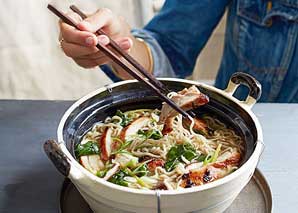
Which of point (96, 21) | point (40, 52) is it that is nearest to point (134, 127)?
point (96, 21)

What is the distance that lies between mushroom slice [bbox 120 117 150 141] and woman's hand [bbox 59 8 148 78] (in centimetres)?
16

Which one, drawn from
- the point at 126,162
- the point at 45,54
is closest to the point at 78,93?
the point at 45,54

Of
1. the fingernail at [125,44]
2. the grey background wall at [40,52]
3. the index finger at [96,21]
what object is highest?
the index finger at [96,21]

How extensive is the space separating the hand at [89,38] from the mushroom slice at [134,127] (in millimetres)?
162

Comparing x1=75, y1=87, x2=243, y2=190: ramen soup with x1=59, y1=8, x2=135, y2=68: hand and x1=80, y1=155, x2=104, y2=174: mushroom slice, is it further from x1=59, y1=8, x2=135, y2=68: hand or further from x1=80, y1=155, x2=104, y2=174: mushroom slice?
x1=59, y1=8, x2=135, y2=68: hand

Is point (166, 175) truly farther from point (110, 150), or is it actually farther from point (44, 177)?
point (44, 177)

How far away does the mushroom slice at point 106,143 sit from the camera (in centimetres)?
88

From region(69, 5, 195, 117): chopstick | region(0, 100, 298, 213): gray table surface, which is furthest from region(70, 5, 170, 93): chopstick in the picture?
region(0, 100, 298, 213): gray table surface

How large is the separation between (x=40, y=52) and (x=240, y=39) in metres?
0.91

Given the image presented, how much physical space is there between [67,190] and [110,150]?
0.13 meters

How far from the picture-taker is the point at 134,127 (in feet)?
3.09

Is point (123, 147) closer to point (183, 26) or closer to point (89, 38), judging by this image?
point (89, 38)

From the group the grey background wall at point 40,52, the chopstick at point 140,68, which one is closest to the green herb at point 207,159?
the chopstick at point 140,68

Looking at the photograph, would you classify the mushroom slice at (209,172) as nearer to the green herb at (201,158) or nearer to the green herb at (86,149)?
the green herb at (201,158)
